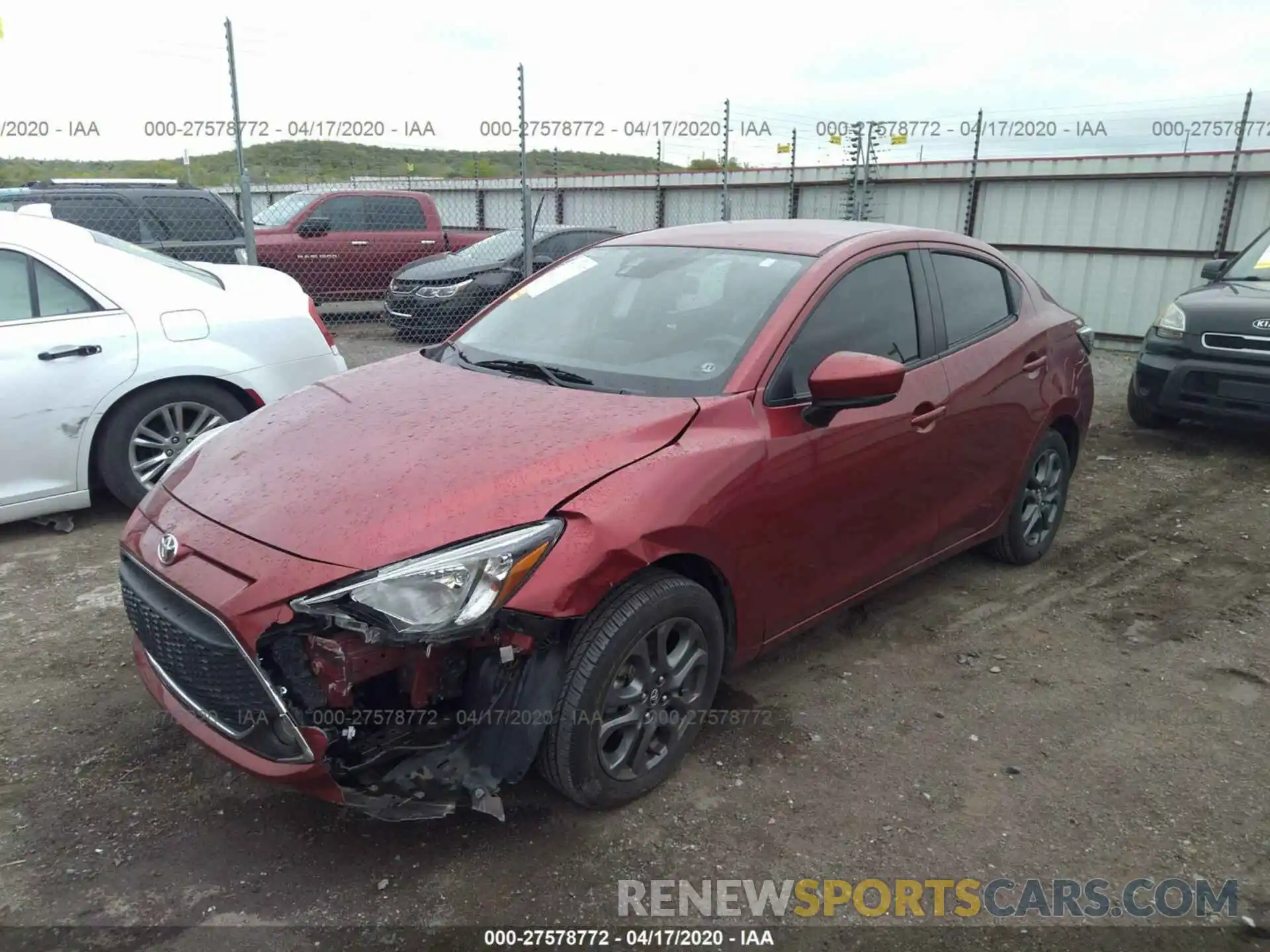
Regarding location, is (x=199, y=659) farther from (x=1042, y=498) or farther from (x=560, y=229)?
(x=560, y=229)

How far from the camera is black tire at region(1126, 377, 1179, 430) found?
7135mm

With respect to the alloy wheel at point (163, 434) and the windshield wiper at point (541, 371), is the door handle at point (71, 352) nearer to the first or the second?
the alloy wheel at point (163, 434)

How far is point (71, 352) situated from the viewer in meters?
4.69

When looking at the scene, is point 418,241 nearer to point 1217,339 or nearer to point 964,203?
point 964,203

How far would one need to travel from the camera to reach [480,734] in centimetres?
246

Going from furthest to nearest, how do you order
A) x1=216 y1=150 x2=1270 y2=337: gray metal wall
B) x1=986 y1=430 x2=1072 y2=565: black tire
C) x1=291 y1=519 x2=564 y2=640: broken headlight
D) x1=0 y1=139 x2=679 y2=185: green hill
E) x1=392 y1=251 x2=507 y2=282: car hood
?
x1=0 y1=139 x2=679 y2=185: green hill → x1=392 y1=251 x2=507 y2=282: car hood → x1=216 y1=150 x2=1270 y2=337: gray metal wall → x1=986 y1=430 x2=1072 y2=565: black tire → x1=291 y1=519 x2=564 y2=640: broken headlight

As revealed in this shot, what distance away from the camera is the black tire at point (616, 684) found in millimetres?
2516

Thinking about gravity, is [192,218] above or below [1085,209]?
below

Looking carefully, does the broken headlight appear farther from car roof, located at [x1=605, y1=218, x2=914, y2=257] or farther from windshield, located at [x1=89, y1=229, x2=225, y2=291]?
windshield, located at [x1=89, y1=229, x2=225, y2=291]

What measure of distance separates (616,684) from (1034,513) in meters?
2.87

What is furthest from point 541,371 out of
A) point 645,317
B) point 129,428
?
point 129,428

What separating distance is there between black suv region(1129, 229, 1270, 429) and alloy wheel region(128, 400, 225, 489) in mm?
6429

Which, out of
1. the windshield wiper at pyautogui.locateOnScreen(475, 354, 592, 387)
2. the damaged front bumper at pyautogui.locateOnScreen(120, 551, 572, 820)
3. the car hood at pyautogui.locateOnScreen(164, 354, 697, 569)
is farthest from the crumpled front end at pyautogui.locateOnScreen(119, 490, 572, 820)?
the windshield wiper at pyautogui.locateOnScreen(475, 354, 592, 387)

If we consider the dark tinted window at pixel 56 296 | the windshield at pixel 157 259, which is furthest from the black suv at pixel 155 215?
the dark tinted window at pixel 56 296
